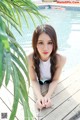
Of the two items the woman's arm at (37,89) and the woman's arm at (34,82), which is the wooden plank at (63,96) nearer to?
the woman's arm at (37,89)

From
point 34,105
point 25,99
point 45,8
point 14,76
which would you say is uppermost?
point 14,76

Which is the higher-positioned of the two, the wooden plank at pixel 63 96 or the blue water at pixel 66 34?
the wooden plank at pixel 63 96

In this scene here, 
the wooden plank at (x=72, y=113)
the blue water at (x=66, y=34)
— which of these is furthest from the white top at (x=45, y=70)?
the blue water at (x=66, y=34)

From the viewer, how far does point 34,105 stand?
2.12 meters

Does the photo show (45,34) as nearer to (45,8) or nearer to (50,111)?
(50,111)

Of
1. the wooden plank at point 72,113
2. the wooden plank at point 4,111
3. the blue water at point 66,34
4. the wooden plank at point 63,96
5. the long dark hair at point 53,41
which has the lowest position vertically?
the blue water at point 66,34

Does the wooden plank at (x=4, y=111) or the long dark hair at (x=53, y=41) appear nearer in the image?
the wooden plank at (x=4, y=111)

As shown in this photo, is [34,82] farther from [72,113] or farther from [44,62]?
[72,113]

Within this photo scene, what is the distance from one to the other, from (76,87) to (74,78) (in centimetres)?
25

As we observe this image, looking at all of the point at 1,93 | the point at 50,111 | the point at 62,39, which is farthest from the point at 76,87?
the point at 62,39

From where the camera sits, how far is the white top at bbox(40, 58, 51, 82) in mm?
2622

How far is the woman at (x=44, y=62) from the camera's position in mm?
2227

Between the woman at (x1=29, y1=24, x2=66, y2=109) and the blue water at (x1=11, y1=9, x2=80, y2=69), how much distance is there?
4.50ft

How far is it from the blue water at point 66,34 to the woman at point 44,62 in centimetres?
137
